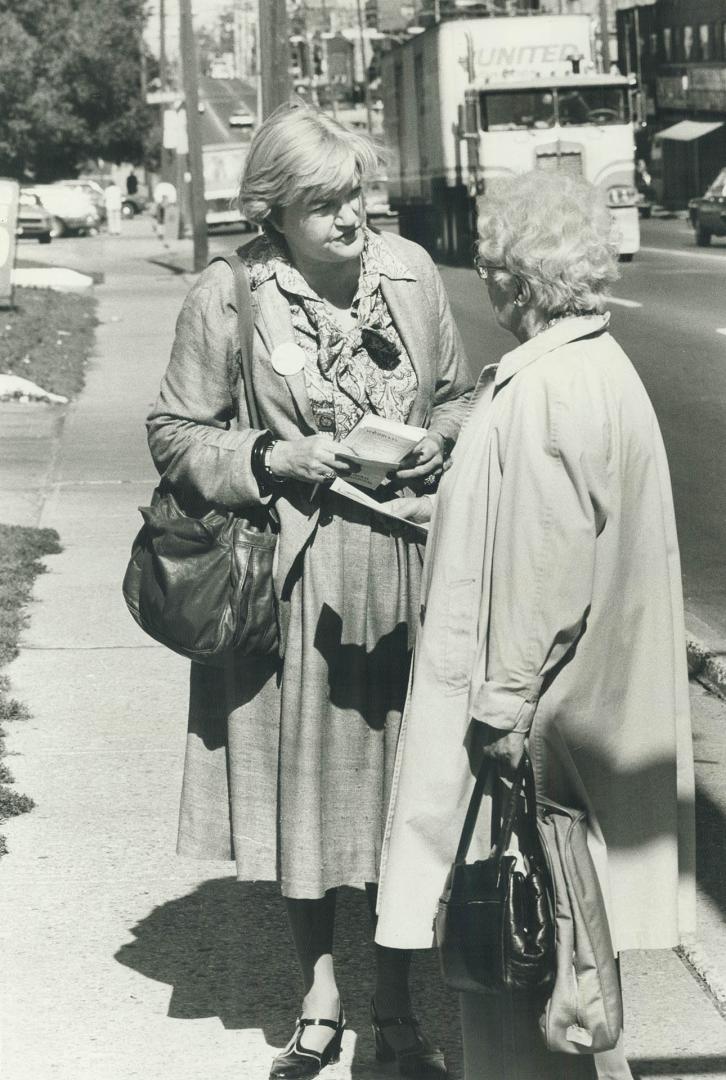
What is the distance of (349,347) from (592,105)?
23.1 meters

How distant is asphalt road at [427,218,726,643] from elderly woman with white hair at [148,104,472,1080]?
339 centimetres

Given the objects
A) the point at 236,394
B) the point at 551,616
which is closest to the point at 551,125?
the point at 236,394

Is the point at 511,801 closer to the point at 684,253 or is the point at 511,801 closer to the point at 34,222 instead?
Result: the point at 684,253

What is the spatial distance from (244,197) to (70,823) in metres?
2.24

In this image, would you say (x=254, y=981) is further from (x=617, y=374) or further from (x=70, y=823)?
(x=617, y=374)

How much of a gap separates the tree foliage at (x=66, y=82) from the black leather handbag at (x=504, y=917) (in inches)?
2612

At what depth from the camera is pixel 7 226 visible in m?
19.2

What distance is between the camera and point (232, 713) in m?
3.50

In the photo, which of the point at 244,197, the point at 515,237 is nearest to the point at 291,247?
the point at 244,197

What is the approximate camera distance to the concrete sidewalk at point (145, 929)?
142 inches

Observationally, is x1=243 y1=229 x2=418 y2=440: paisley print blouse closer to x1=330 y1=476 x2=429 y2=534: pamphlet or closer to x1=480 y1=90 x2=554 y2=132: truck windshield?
x1=330 y1=476 x2=429 y2=534: pamphlet

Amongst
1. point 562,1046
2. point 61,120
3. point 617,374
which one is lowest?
point 562,1046

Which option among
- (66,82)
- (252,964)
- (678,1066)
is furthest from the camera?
(66,82)

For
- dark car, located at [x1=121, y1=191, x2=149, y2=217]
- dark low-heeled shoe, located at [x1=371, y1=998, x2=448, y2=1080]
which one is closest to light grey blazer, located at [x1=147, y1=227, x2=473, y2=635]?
dark low-heeled shoe, located at [x1=371, y1=998, x2=448, y2=1080]
